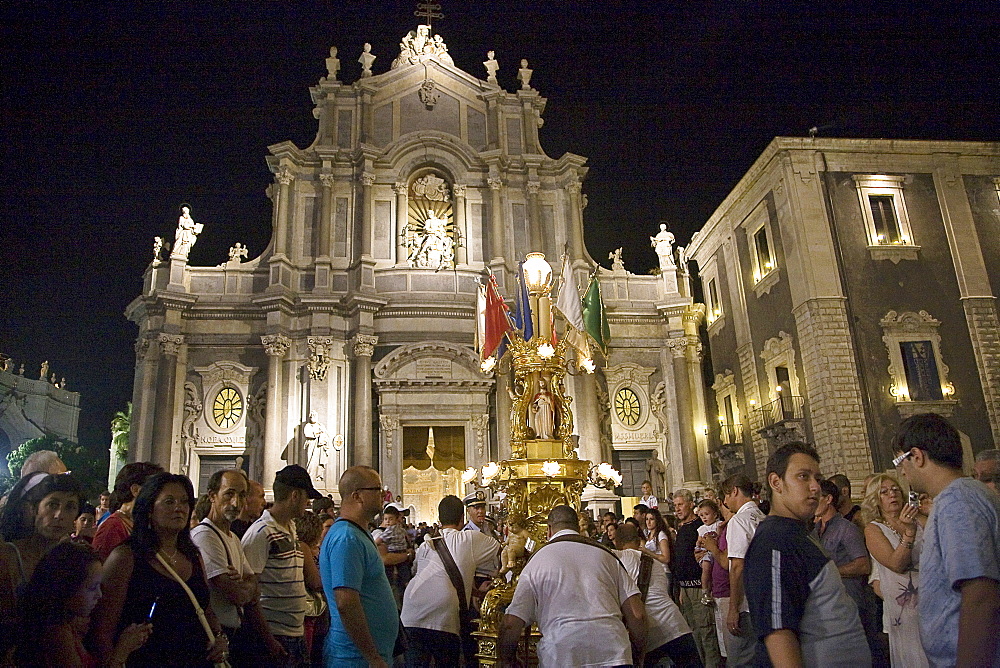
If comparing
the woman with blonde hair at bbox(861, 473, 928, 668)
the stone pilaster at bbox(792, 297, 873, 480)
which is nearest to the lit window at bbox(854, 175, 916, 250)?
the stone pilaster at bbox(792, 297, 873, 480)

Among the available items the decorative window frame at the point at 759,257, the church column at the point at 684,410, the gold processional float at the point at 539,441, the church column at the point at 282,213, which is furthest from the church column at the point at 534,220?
the gold processional float at the point at 539,441

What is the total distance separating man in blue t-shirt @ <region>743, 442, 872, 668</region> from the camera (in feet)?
9.65

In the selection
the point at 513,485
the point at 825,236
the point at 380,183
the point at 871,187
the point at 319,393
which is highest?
the point at 380,183

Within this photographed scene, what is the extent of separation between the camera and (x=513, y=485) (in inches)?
388

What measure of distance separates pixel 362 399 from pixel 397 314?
3.03 m

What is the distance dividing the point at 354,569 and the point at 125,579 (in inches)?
43.7

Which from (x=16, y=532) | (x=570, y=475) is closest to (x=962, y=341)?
(x=570, y=475)

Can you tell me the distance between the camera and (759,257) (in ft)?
78.6

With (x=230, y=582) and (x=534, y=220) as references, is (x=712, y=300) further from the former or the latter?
(x=230, y=582)

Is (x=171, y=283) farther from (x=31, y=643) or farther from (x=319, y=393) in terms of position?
(x=31, y=643)

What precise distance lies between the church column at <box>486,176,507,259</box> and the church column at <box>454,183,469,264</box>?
3.02 ft

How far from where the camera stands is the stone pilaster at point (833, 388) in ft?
62.0

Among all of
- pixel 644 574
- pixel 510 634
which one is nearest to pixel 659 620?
pixel 644 574

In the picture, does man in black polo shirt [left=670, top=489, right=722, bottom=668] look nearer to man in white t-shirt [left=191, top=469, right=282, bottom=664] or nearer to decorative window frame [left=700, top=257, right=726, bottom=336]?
man in white t-shirt [left=191, top=469, right=282, bottom=664]
